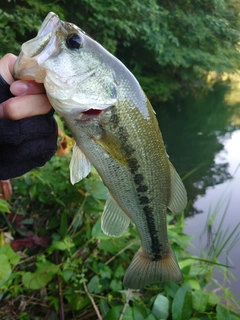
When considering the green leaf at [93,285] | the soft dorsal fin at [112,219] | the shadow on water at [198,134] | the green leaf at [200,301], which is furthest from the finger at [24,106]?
the shadow on water at [198,134]

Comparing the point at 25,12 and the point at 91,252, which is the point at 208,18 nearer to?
the point at 25,12

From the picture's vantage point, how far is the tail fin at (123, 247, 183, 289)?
174 cm

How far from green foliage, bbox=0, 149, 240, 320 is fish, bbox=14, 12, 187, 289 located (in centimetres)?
71

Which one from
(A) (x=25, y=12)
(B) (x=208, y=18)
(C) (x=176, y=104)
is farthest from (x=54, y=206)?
(C) (x=176, y=104)

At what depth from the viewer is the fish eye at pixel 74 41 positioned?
123cm

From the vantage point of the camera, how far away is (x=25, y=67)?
1.15 m

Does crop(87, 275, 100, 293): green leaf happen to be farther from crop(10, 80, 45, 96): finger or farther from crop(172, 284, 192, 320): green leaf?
crop(10, 80, 45, 96): finger

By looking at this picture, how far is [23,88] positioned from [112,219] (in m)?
Answer: 0.74

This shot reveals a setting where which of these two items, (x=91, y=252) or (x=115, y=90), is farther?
(x=91, y=252)

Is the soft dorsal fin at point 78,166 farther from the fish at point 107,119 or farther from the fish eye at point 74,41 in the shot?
the fish eye at point 74,41

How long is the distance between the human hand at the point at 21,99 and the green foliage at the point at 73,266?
954 mm

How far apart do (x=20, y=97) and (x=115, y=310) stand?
1.37 meters

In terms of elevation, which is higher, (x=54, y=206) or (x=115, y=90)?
(x=115, y=90)

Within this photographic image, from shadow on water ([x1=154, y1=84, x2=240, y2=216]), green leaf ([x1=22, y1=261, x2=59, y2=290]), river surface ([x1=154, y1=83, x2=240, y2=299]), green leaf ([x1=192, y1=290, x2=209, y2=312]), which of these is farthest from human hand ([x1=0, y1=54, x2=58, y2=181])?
shadow on water ([x1=154, y1=84, x2=240, y2=216])
